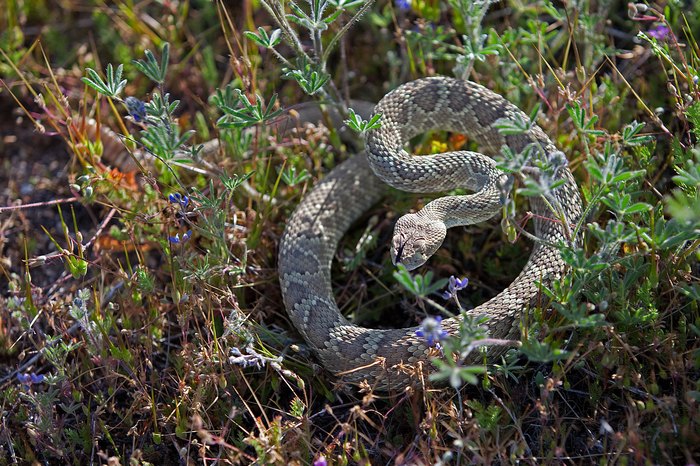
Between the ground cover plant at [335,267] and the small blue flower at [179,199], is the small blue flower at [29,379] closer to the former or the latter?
the ground cover plant at [335,267]

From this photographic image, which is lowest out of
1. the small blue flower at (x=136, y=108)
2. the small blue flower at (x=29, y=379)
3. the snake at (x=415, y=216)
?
the small blue flower at (x=29, y=379)

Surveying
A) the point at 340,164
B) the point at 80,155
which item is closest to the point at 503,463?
the point at 340,164

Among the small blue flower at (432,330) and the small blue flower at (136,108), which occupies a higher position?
the small blue flower at (136,108)

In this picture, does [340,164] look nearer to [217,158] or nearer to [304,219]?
[304,219]

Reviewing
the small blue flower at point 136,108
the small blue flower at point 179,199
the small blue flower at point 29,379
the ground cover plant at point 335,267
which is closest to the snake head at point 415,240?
the ground cover plant at point 335,267

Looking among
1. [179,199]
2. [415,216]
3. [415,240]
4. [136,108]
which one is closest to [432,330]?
[415,240]

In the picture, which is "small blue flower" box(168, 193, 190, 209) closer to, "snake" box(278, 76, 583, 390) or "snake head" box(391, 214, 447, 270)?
"snake" box(278, 76, 583, 390)

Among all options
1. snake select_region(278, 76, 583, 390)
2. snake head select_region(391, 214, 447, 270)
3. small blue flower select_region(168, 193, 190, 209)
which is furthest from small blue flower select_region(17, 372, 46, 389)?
snake head select_region(391, 214, 447, 270)
